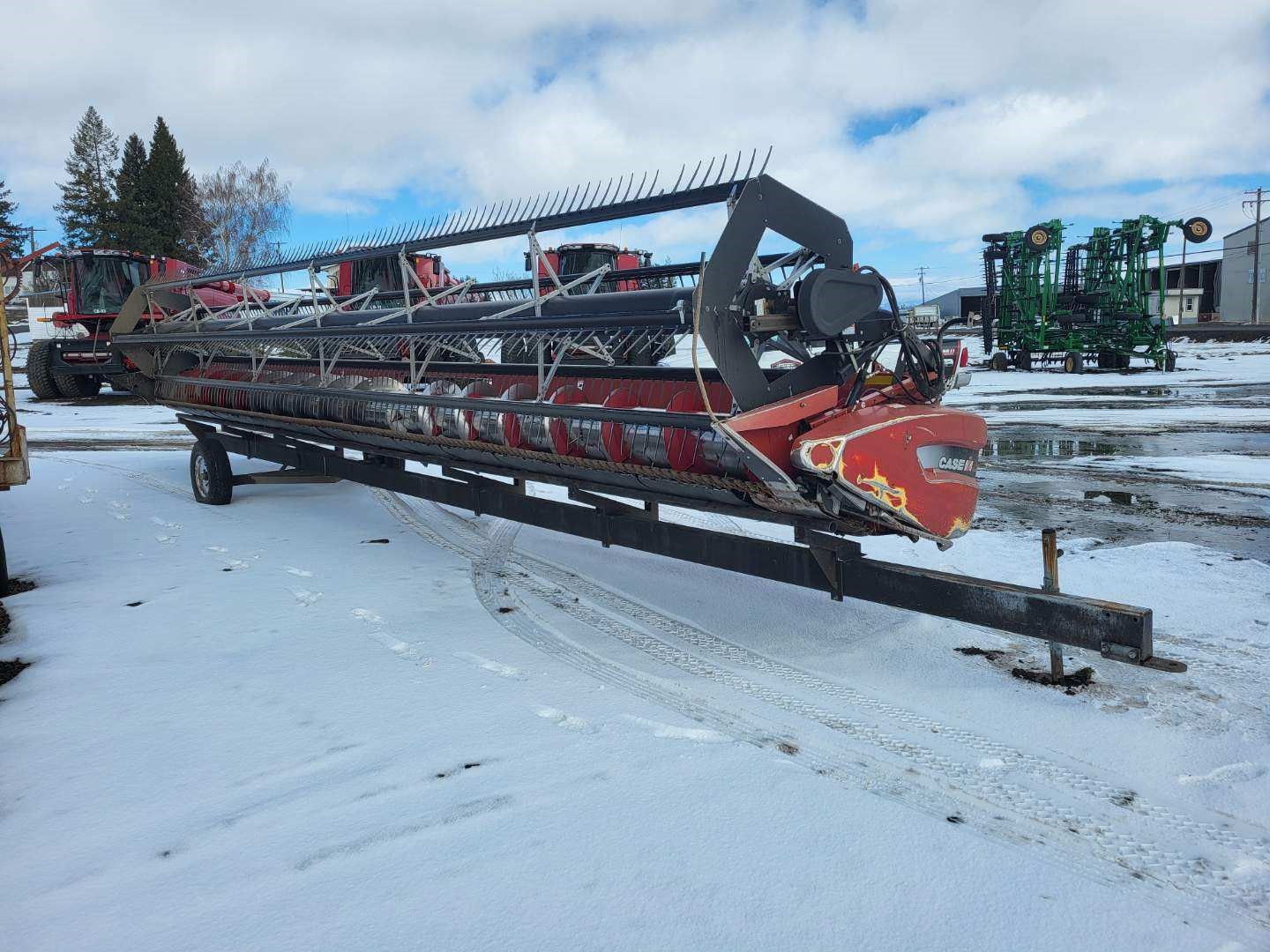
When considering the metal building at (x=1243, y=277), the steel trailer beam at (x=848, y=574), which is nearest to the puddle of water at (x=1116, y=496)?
the steel trailer beam at (x=848, y=574)

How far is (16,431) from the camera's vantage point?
479cm

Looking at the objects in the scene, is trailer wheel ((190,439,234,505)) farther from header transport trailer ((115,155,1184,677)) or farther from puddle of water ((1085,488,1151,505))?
puddle of water ((1085,488,1151,505))

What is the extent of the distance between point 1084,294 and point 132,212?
4937 cm

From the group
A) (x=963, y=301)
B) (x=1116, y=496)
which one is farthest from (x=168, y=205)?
(x=1116, y=496)

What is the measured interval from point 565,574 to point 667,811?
107 inches

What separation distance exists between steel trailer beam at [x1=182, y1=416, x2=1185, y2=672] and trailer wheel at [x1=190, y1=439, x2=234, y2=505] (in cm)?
304

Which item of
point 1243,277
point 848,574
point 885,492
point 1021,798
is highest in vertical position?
point 1243,277

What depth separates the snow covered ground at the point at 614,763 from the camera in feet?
7.22

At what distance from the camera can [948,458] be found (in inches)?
137

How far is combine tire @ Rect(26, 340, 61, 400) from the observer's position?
1795 centimetres

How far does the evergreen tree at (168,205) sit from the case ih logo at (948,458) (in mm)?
51680

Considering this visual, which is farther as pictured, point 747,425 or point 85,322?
point 85,322

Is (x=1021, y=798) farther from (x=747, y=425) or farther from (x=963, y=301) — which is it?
(x=963, y=301)

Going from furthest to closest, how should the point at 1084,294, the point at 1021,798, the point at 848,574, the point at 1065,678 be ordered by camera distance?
the point at 1084,294
the point at 1065,678
the point at 848,574
the point at 1021,798
